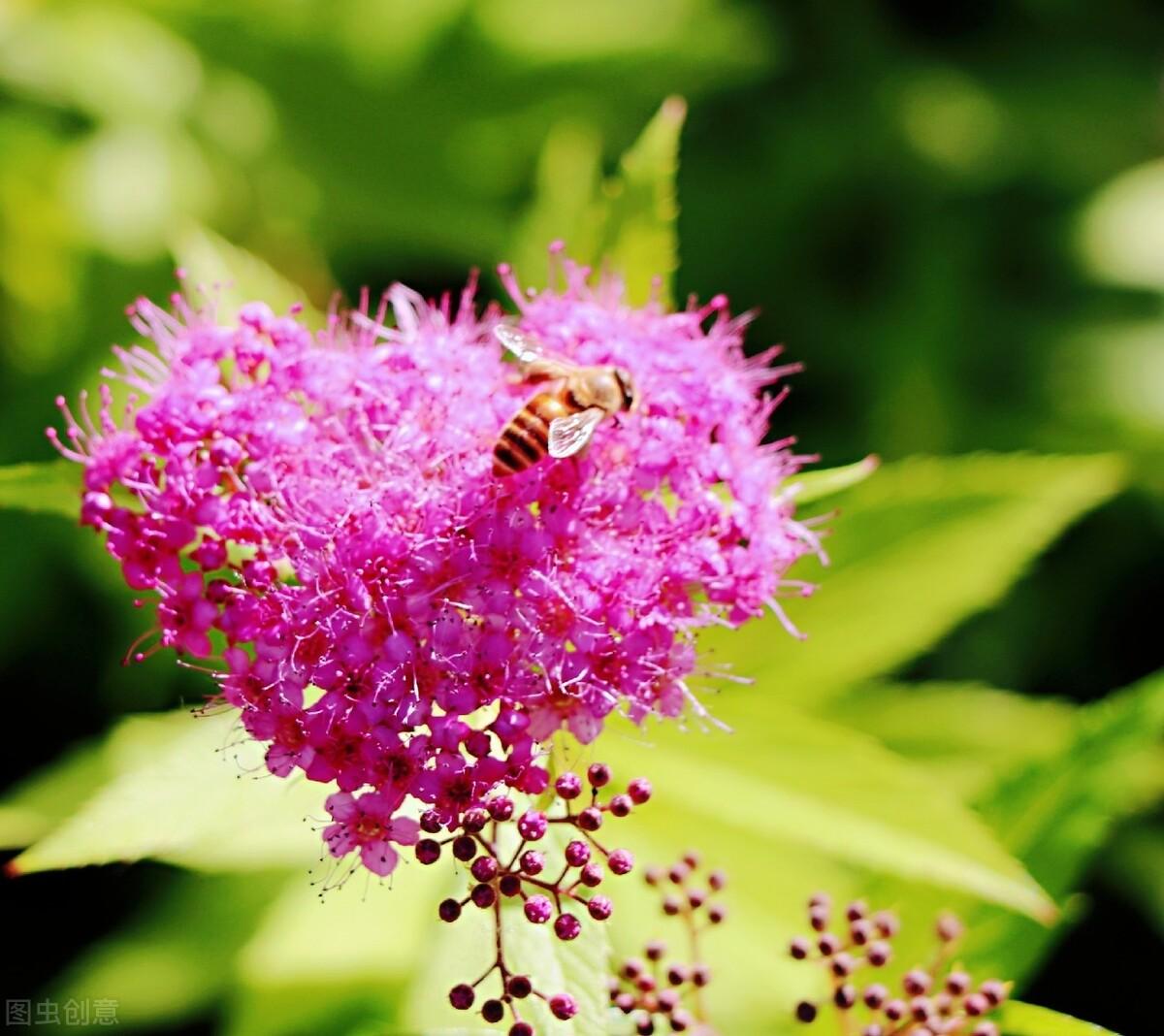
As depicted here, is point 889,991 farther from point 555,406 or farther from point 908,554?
point 555,406

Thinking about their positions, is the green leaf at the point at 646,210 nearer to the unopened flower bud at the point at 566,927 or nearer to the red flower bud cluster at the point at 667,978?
the red flower bud cluster at the point at 667,978

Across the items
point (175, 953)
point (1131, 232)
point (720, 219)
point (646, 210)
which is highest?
point (720, 219)

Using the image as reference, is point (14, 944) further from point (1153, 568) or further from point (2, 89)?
point (1153, 568)

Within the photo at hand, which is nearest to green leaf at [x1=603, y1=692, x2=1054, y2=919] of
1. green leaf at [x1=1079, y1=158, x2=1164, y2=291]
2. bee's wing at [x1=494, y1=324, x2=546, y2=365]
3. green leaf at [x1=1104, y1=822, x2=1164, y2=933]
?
bee's wing at [x1=494, y1=324, x2=546, y2=365]

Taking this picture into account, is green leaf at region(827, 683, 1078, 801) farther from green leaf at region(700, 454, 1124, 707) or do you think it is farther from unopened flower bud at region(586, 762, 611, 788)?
unopened flower bud at region(586, 762, 611, 788)

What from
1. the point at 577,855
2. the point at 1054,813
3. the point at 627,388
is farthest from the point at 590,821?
the point at 1054,813

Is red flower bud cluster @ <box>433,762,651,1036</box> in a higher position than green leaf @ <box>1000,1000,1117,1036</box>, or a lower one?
higher
